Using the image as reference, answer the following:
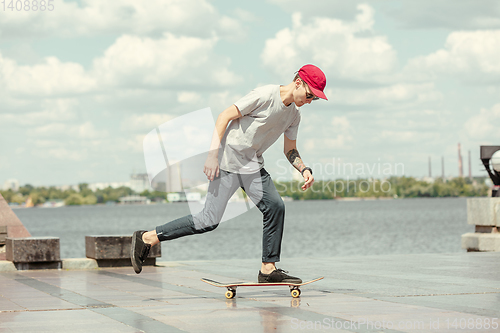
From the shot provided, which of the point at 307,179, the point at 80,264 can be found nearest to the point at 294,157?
the point at 307,179

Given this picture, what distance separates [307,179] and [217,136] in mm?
971

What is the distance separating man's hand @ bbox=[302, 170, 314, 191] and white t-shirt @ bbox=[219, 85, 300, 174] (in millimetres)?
420

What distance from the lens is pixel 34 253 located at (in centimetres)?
959

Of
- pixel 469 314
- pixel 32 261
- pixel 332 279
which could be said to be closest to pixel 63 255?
pixel 32 261

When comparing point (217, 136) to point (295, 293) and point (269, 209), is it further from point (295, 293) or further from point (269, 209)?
point (295, 293)

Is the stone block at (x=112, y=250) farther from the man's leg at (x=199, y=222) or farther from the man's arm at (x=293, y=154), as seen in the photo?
the man's arm at (x=293, y=154)

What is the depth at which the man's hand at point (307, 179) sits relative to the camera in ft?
20.4

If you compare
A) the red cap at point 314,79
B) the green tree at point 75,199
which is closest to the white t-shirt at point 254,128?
the red cap at point 314,79

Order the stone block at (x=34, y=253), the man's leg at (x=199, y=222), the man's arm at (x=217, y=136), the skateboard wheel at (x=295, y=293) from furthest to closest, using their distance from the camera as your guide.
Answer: the stone block at (x=34, y=253) < the skateboard wheel at (x=295, y=293) < the man's leg at (x=199, y=222) < the man's arm at (x=217, y=136)

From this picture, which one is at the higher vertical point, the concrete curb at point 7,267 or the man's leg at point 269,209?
the man's leg at point 269,209

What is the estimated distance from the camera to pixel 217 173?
6047 millimetres

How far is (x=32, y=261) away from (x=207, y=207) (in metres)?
4.45

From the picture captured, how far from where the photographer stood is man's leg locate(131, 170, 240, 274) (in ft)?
19.8

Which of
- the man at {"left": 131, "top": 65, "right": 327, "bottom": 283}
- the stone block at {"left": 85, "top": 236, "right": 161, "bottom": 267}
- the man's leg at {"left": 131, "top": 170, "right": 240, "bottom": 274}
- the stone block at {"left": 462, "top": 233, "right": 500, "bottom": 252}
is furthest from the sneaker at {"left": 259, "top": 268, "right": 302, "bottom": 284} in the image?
the stone block at {"left": 462, "top": 233, "right": 500, "bottom": 252}
